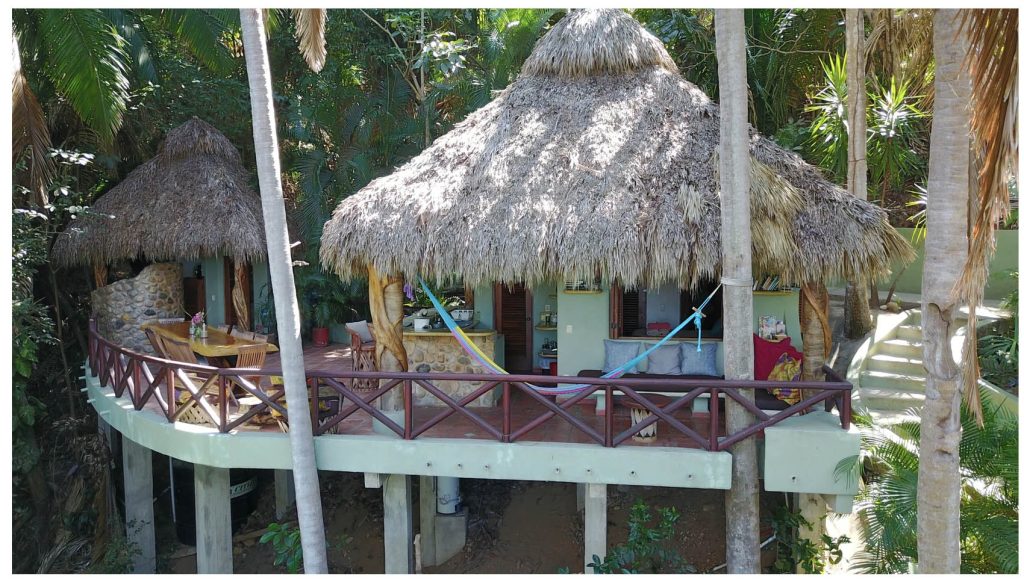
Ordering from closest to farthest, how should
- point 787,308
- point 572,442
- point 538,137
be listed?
point 572,442, point 538,137, point 787,308

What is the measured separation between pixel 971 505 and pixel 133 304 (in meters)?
10.2

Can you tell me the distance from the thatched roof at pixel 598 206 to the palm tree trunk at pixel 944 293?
6.50ft

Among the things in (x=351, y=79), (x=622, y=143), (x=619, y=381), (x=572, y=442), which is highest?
(x=351, y=79)

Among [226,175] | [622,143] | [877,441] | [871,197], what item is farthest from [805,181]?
[226,175]

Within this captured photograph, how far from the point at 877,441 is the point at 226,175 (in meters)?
9.32

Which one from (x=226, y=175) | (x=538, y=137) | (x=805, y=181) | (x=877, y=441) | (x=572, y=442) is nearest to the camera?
(x=877, y=441)

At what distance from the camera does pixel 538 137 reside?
7152 millimetres

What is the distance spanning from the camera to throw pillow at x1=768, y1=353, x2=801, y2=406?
6703mm

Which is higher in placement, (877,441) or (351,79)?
(351,79)

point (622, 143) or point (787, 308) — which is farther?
point (787, 308)

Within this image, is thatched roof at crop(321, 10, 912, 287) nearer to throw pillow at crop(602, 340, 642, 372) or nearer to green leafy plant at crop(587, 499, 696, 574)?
throw pillow at crop(602, 340, 642, 372)

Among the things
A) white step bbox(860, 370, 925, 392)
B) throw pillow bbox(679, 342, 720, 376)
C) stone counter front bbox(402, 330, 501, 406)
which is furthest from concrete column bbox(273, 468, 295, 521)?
white step bbox(860, 370, 925, 392)

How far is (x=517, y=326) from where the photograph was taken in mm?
9445

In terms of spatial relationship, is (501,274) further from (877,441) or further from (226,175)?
(226,175)
